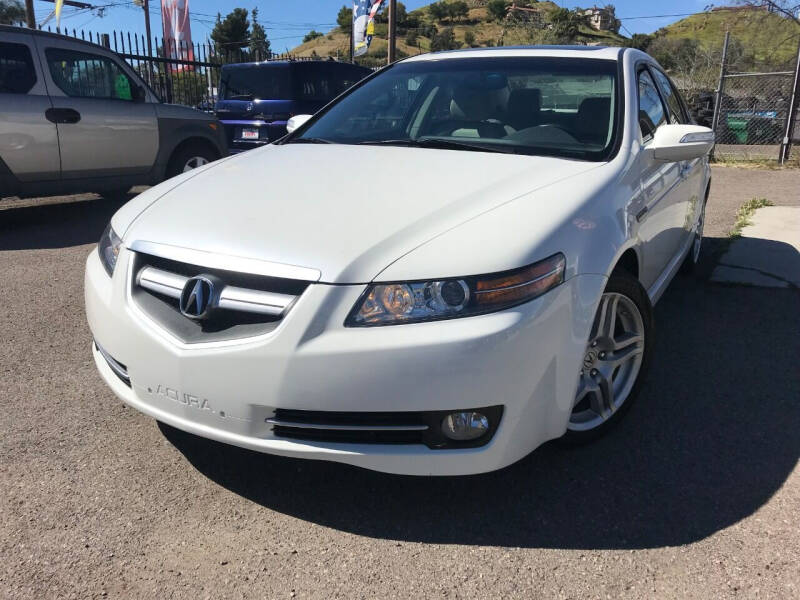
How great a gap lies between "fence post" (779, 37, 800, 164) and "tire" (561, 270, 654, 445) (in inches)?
A: 483

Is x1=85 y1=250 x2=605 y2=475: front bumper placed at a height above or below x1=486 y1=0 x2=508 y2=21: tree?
below

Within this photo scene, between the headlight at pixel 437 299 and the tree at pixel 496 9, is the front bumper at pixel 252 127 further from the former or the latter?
the tree at pixel 496 9

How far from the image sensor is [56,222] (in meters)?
7.16

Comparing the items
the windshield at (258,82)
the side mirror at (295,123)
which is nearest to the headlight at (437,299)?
the side mirror at (295,123)

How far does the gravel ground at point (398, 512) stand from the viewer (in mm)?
2059

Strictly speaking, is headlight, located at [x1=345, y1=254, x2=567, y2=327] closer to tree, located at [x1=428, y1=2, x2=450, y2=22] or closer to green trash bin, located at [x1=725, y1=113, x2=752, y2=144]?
green trash bin, located at [x1=725, y1=113, x2=752, y2=144]

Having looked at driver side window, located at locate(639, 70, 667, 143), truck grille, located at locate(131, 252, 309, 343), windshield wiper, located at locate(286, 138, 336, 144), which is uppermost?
driver side window, located at locate(639, 70, 667, 143)

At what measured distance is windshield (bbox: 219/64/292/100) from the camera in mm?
9203

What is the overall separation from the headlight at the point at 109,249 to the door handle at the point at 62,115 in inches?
171

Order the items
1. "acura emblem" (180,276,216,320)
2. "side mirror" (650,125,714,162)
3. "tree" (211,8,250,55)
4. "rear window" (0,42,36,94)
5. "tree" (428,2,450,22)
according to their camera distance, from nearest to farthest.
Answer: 1. "acura emblem" (180,276,216,320)
2. "side mirror" (650,125,714,162)
3. "rear window" (0,42,36,94)
4. "tree" (211,8,250,55)
5. "tree" (428,2,450,22)

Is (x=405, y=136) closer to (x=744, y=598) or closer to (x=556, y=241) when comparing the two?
(x=556, y=241)

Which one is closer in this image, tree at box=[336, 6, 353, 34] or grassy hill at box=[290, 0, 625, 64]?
grassy hill at box=[290, 0, 625, 64]

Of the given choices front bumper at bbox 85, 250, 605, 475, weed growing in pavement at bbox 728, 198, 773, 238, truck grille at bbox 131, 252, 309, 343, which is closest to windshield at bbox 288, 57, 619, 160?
front bumper at bbox 85, 250, 605, 475

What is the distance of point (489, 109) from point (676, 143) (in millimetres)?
936
